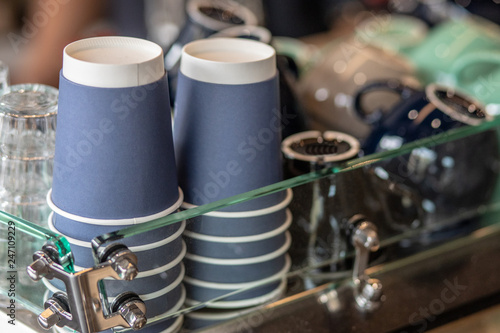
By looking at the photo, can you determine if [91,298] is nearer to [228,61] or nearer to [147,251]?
[147,251]

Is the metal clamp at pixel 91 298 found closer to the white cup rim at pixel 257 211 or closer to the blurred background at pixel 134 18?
the white cup rim at pixel 257 211

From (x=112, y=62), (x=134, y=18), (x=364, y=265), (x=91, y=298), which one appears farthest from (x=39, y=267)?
(x=134, y=18)

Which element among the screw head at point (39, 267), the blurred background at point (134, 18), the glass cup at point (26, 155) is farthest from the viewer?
the blurred background at point (134, 18)

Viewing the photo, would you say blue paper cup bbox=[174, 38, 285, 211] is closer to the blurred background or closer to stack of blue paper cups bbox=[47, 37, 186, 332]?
stack of blue paper cups bbox=[47, 37, 186, 332]

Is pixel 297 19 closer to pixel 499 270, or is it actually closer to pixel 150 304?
pixel 499 270

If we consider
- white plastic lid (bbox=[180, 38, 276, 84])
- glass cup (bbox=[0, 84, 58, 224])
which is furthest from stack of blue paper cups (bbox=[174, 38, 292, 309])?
glass cup (bbox=[0, 84, 58, 224])

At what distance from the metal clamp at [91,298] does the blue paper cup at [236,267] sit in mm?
61

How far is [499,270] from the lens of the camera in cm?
59

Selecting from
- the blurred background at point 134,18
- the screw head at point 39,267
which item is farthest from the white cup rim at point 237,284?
the blurred background at point 134,18

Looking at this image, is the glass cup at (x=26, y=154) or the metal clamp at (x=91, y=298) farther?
the glass cup at (x=26, y=154)

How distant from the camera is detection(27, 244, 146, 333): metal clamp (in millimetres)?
361

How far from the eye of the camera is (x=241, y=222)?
0.45m

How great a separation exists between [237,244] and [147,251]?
80mm

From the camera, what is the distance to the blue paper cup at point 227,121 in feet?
1.40
